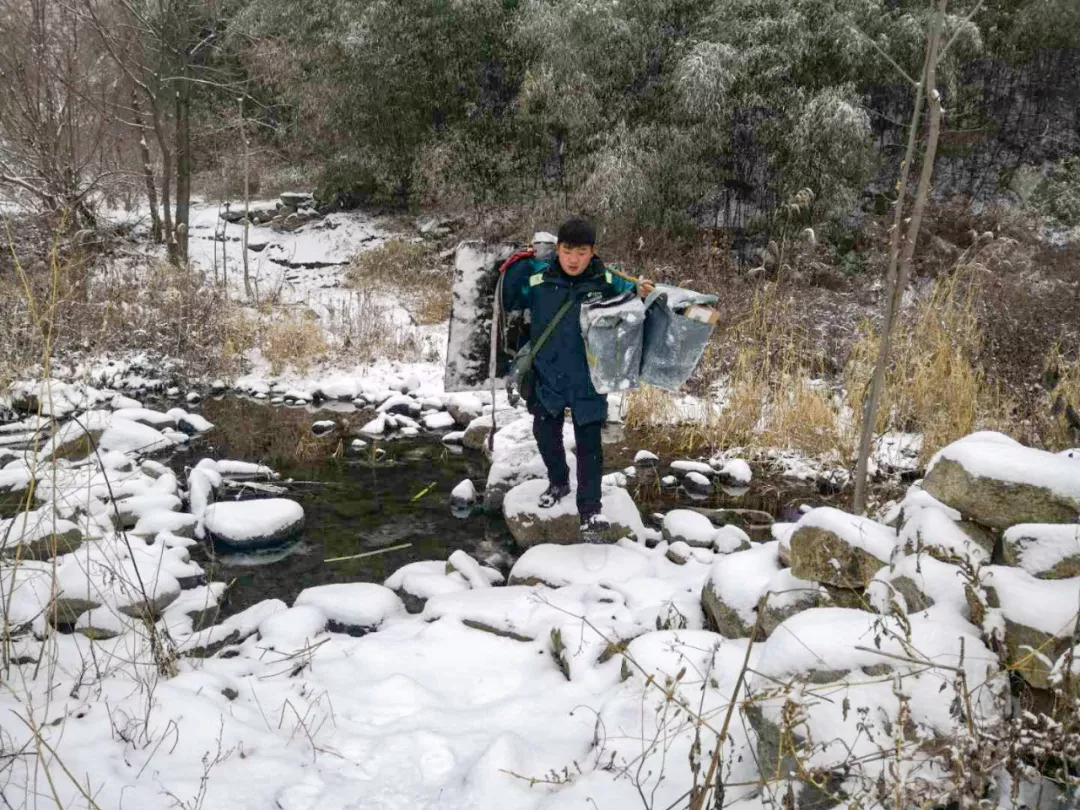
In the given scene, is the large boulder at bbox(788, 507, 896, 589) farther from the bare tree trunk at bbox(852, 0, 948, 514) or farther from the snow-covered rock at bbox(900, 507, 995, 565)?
the bare tree trunk at bbox(852, 0, 948, 514)

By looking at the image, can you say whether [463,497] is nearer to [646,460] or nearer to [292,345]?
[646,460]

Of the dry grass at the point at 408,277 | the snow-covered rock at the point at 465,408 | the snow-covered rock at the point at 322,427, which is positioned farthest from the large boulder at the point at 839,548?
the dry grass at the point at 408,277

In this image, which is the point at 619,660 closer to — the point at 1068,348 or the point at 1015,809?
the point at 1015,809

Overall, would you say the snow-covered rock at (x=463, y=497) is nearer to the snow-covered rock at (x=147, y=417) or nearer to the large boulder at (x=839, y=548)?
the large boulder at (x=839, y=548)

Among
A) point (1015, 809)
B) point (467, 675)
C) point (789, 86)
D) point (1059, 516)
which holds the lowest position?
point (467, 675)

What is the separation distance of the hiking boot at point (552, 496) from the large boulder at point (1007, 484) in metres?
1.99

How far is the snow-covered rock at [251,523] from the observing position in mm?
→ 3803

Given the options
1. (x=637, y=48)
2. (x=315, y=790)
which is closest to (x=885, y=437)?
(x=315, y=790)

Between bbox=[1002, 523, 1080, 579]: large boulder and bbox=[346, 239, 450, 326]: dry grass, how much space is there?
8295 millimetres

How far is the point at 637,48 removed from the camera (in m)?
11.6

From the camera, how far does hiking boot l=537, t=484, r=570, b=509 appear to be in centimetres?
387

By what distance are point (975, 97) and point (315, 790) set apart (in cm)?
1521

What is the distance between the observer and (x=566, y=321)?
3367mm

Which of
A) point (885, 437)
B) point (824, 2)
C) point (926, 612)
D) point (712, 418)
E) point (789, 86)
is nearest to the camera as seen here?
point (926, 612)
